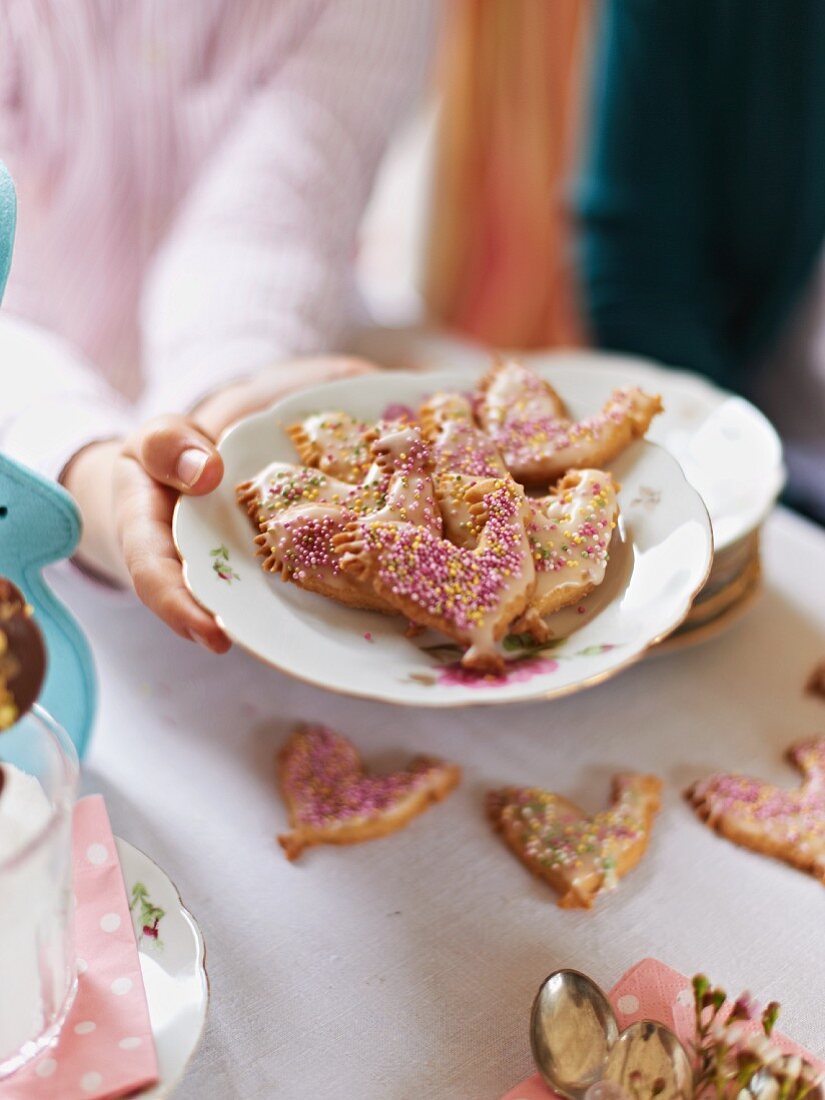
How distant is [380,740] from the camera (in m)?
0.66

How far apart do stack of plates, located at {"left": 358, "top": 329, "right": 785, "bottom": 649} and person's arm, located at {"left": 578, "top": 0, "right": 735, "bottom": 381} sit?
1.44 feet

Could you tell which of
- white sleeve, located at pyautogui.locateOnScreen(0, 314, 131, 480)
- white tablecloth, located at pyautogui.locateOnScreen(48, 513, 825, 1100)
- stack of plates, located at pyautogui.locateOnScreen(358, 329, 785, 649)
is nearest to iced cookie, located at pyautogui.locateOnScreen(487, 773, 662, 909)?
white tablecloth, located at pyautogui.locateOnScreen(48, 513, 825, 1100)

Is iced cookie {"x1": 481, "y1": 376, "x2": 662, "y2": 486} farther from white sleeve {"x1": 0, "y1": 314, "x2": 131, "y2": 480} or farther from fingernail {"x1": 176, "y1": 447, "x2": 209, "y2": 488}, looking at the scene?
white sleeve {"x1": 0, "y1": 314, "x2": 131, "y2": 480}

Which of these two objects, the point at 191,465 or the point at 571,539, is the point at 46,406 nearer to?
the point at 191,465

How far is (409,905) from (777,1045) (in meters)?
0.19

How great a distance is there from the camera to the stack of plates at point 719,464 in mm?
674

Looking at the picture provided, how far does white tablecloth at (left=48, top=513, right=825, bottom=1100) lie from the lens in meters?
0.49

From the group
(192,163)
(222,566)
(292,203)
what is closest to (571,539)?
(222,566)

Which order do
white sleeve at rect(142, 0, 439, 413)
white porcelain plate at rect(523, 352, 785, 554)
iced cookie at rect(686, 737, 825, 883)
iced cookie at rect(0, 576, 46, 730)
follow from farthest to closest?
white sleeve at rect(142, 0, 439, 413) < white porcelain plate at rect(523, 352, 785, 554) < iced cookie at rect(686, 737, 825, 883) < iced cookie at rect(0, 576, 46, 730)

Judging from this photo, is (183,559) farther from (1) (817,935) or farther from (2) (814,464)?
(2) (814,464)

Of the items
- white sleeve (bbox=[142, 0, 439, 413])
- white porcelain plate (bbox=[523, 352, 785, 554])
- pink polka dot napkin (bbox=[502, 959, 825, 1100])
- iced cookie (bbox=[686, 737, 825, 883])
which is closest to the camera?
pink polka dot napkin (bbox=[502, 959, 825, 1100])

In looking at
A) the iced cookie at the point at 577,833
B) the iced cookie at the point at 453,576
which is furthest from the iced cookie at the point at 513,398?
the iced cookie at the point at 577,833

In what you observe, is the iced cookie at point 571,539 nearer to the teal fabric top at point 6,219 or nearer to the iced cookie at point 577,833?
the iced cookie at point 577,833

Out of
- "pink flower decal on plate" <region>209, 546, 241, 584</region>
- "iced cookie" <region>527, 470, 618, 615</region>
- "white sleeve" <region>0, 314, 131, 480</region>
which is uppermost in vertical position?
"iced cookie" <region>527, 470, 618, 615</region>
